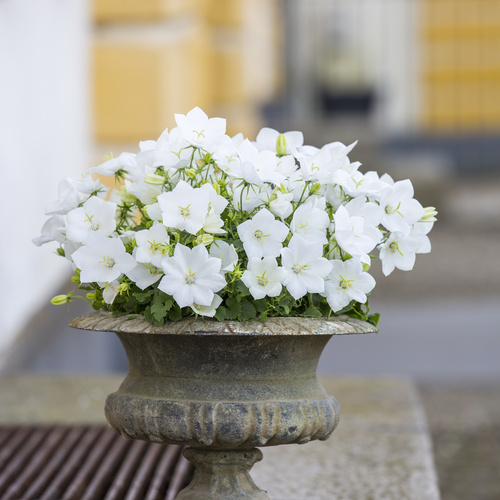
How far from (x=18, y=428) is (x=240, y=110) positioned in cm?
529

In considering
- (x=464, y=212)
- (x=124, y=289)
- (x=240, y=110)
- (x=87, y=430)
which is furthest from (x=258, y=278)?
(x=464, y=212)

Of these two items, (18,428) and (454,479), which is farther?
(454,479)

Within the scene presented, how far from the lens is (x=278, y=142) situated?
1.39 meters

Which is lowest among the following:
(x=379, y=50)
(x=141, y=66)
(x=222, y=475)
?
(x=222, y=475)

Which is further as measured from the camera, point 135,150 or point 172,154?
point 135,150

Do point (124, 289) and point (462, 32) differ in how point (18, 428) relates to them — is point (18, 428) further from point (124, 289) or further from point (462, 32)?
point (462, 32)

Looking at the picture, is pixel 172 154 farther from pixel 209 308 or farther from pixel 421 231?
pixel 421 231

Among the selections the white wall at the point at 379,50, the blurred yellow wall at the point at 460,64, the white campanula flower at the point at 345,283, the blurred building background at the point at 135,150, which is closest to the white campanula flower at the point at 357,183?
the white campanula flower at the point at 345,283

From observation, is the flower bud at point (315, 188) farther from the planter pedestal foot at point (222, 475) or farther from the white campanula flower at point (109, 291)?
the planter pedestal foot at point (222, 475)

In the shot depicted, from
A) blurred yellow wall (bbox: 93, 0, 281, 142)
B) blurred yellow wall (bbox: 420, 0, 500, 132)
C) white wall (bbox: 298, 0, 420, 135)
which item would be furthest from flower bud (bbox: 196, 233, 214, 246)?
blurred yellow wall (bbox: 420, 0, 500, 132)

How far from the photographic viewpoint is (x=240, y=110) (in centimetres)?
756

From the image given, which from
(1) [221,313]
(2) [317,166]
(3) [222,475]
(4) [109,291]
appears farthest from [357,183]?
(3) [222,475]

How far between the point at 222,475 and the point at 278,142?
1.63ft

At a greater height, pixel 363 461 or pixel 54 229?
pixel 54 229
